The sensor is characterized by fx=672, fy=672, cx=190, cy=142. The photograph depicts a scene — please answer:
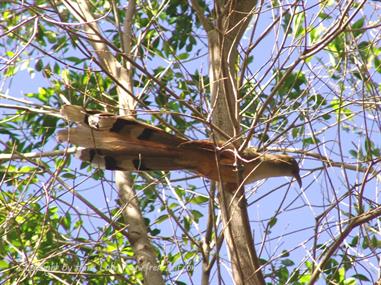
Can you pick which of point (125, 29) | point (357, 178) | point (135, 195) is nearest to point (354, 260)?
point (357, 178)

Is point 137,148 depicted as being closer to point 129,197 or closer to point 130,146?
point 130,146

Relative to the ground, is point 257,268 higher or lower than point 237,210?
lower

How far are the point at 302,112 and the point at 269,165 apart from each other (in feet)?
2.44

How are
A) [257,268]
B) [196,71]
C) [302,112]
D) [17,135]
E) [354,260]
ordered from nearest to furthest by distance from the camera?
[257,268], [354,260], [302,112], [17,135], [196,71]

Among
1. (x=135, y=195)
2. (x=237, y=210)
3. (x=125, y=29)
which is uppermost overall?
(x=125, y=29)

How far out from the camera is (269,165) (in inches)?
165

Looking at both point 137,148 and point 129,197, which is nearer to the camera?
point 137,148

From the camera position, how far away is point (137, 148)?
387 centimetres

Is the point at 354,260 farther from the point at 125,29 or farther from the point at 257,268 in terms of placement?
the point at 125,29

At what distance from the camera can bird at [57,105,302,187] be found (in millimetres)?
3697

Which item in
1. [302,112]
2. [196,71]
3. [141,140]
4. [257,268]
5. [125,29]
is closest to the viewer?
[257,268]

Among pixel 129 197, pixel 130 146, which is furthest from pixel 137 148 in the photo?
pixel 129 197

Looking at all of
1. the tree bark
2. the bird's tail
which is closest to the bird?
the bird's tail

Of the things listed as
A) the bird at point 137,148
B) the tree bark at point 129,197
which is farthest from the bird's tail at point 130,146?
the tree bark at point 129,197
